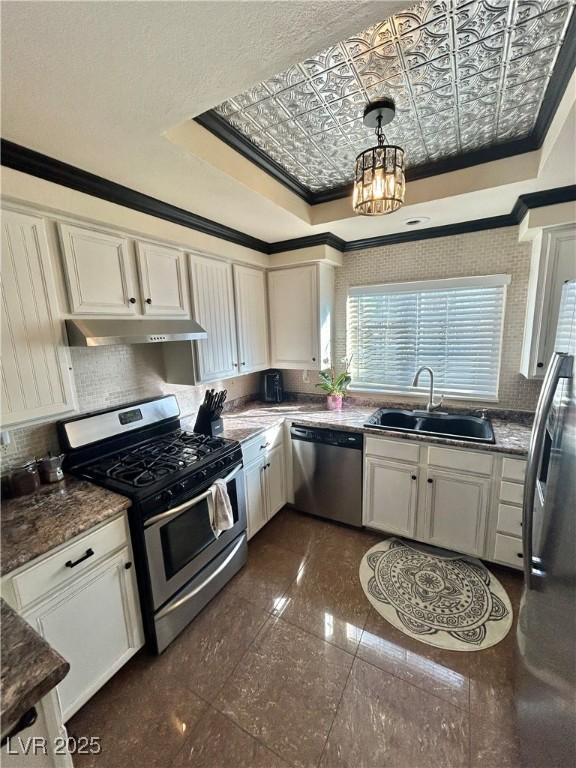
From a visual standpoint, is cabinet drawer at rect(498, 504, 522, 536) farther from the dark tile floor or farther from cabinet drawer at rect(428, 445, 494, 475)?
the dark tile floor

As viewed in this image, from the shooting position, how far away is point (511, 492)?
2.05m

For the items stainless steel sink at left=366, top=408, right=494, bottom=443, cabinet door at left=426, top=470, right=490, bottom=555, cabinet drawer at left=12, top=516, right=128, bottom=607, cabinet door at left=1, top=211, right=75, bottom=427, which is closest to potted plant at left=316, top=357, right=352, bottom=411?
stainless steel sink at left=366, top=408, right=494, bottom=443

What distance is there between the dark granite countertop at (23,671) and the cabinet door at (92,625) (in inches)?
21.9

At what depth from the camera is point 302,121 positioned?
155cm

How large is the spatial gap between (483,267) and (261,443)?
2.27 metres

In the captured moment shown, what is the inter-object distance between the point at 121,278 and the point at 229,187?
805mm

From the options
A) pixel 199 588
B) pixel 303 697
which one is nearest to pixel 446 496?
pixel 303 697

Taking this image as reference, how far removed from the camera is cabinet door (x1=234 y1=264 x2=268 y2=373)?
2.69 meters

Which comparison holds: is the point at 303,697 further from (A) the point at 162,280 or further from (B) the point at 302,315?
(B) the point at 302,315

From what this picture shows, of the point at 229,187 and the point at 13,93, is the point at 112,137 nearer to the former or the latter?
the point at 13,93

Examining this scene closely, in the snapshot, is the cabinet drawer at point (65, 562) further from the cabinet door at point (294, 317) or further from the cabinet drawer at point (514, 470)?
the cabinet drawer at point (514, 470)

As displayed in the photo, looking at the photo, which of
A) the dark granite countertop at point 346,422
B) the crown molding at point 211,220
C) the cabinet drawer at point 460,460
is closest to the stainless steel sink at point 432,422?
the dark granite countertop at point 346,422

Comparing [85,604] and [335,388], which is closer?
[85,604]

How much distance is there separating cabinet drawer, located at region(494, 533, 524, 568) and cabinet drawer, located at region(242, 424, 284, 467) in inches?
68.2
